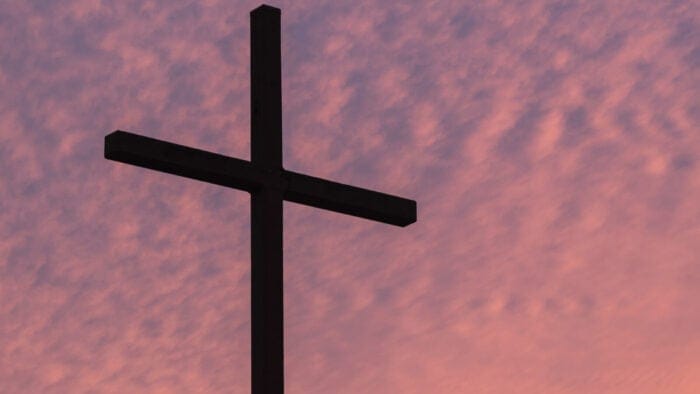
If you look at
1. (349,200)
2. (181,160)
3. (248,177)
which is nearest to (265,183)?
(248,177)

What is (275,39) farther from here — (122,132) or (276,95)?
(122,132)

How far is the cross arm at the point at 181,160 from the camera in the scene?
12.8 m

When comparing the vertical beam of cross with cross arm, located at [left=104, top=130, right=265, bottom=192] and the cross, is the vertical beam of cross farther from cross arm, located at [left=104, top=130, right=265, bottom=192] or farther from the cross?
cross arm, located at [left=104, top=130, right=265, bottom=192]

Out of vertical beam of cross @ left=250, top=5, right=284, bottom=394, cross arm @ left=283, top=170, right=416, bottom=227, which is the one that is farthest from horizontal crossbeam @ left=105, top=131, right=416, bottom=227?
vertical beam of cross @ left=250, top=5, right=284, bottom=394

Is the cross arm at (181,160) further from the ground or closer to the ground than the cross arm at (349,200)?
closer to the ground

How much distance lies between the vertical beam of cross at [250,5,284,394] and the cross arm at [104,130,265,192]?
0.17 metres

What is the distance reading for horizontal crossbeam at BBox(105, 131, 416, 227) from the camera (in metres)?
12.8

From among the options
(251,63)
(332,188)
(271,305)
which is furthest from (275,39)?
(271,305)

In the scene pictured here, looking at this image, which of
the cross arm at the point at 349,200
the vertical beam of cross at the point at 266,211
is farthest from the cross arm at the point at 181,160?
the cross arm at the point at 349,200

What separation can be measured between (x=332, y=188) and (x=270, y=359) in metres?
1.90

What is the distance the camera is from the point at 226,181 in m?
13.3

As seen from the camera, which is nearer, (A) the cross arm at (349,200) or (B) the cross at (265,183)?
(B) the cross at (265,183)

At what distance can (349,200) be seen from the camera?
46.3ft

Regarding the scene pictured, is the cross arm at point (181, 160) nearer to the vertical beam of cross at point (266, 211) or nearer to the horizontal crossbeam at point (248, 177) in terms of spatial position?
the horizontal crossbeam at point (248, 177)
